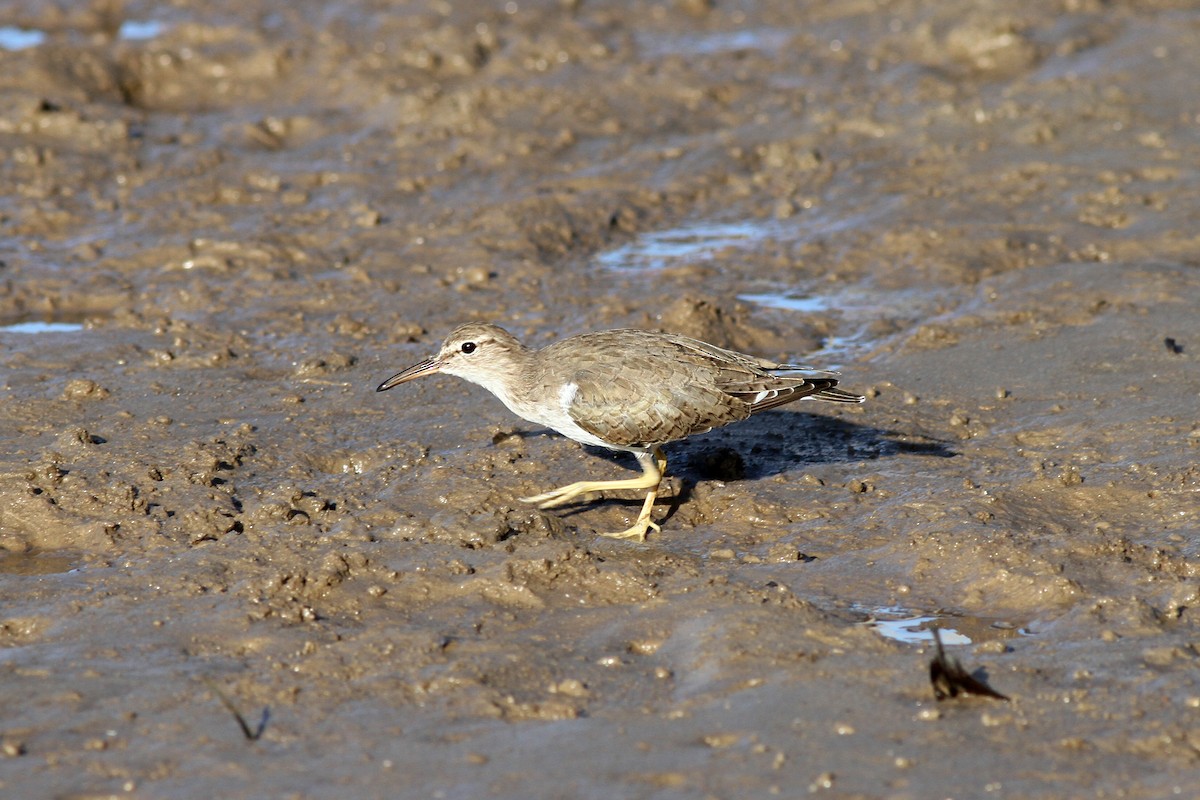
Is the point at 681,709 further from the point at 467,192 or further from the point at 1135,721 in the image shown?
the point at 467,192

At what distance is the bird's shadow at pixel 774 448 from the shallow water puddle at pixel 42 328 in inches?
145

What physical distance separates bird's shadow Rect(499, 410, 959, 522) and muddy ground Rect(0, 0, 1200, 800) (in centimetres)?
3

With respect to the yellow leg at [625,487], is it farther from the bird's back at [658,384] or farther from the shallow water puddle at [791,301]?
the shallow water puddle at [791,301]

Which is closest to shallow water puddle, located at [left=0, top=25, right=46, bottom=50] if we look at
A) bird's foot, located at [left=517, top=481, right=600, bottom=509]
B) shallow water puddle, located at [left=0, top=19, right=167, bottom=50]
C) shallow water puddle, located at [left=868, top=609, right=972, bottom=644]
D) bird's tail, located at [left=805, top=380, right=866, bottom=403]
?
shallow water puddle, located at [left=0, top=19, right=167, bottom=50]

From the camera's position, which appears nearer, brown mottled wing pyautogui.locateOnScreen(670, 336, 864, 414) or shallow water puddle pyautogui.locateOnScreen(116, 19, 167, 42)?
brown mottled wing pyautogui.locateOnScreen(670, 336, 864, 414)

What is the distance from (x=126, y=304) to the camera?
9.92 metres

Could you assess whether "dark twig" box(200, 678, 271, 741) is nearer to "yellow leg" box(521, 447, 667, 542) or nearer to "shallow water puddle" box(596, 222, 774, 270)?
"yellow leg" box(521, 447, 667, 542)

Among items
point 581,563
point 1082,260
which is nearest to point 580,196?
point 1082,260

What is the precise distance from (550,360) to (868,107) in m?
6.37

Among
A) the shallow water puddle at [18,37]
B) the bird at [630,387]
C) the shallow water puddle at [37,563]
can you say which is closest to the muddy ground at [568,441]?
the shallow water puddle at [37,563]

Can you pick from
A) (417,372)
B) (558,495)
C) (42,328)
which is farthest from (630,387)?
(42,328)

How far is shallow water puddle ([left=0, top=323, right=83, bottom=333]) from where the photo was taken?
9.52 meters

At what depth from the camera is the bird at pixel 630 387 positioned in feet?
23.8

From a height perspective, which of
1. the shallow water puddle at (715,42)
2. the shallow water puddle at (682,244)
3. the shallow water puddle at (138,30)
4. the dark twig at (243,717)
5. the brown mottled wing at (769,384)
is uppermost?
the shallow water puddle at (138,30)
